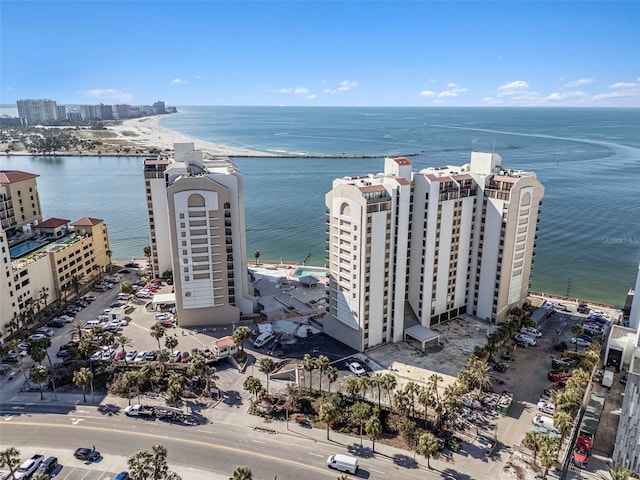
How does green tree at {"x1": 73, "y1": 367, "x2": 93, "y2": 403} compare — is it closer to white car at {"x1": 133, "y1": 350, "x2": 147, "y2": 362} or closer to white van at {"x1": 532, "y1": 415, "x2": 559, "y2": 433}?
white car at {"x1": 133, "y1": 350, "x2": 147, "y2": 362}

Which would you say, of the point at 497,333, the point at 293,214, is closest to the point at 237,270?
the point at 497,333

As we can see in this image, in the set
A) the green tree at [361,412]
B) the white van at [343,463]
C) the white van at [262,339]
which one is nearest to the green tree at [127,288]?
the white van at [262,339]

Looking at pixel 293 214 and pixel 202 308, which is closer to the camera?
pixel 202 308

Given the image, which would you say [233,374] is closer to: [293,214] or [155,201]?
[155,201]

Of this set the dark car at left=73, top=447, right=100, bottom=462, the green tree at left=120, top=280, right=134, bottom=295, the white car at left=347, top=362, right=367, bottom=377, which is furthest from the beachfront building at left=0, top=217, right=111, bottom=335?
the white car at left=347, top=362, right=367, bottom=377

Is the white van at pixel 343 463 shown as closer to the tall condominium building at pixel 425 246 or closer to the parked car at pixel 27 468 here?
the tall condominium building at pixel 425 246

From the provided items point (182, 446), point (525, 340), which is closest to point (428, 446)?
point (182, 446)
